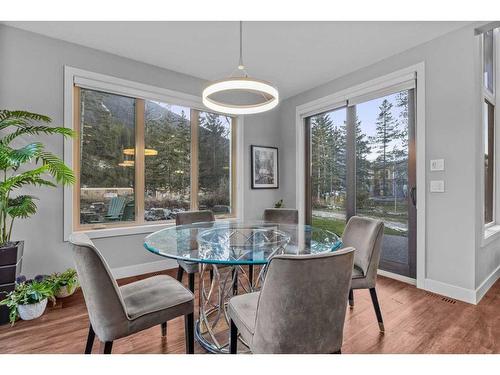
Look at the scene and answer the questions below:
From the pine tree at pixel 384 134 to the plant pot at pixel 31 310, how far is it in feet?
12.0

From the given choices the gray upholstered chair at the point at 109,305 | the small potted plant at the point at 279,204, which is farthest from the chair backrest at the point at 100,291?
the small potted plant at the point at 279,204

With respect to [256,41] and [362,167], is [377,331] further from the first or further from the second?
[256,41]

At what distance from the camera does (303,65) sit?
10.7 ft

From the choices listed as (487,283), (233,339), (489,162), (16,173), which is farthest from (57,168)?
(489,162)

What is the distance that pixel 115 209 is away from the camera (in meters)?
3.15

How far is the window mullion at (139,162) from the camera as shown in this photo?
3273 millimetres

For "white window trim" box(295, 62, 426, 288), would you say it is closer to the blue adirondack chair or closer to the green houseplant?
the blue adirondack chair

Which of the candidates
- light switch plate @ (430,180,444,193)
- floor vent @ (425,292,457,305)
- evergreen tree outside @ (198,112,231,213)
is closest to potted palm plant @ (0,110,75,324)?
evergreen tree outside @ (198,112,231,213)

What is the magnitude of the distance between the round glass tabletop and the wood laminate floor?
70cm

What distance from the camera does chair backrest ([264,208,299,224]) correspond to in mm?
3025

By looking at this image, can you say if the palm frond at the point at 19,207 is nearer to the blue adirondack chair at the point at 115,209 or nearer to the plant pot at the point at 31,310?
the plant pot at the point at 31,310

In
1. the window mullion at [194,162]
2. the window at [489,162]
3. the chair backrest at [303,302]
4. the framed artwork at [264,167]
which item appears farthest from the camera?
the framed artwork at [264,167]
